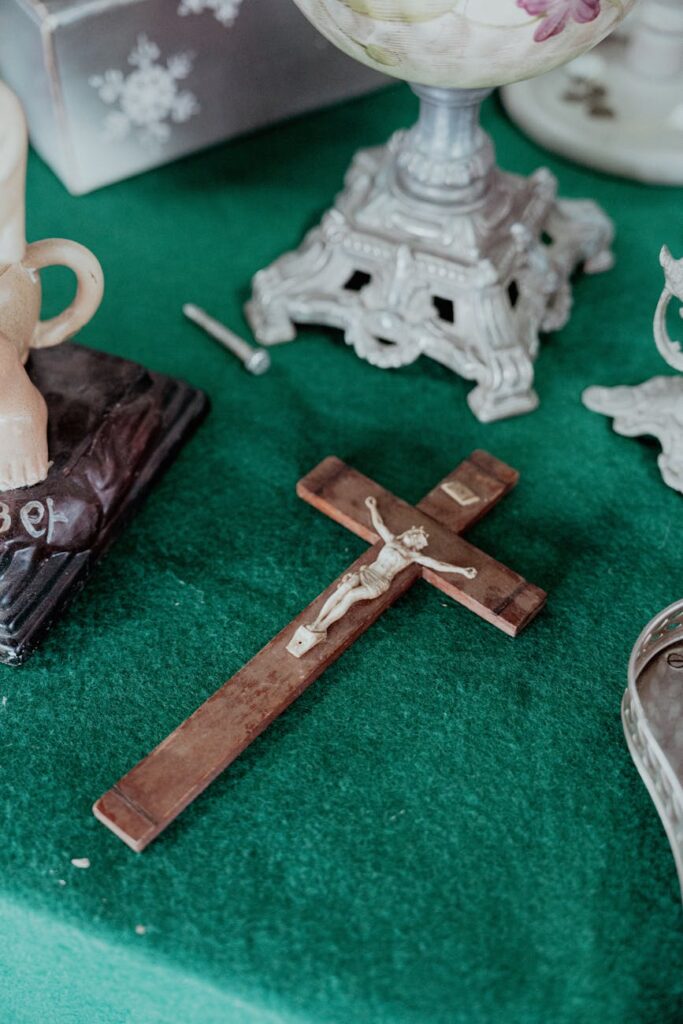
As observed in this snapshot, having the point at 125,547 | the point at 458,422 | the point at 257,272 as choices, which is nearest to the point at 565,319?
the point at 458,422

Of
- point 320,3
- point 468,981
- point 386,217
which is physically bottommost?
point 468,981

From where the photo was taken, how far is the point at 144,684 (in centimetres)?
98

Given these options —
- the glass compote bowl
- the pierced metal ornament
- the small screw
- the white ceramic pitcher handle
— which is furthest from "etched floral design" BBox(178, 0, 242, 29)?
the pierced metal ornament

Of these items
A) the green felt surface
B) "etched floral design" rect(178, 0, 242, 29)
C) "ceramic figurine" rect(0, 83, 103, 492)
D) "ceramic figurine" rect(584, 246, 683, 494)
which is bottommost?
the green felt surface

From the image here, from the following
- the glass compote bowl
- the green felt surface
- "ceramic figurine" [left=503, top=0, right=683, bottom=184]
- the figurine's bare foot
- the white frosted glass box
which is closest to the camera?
the green felt surface

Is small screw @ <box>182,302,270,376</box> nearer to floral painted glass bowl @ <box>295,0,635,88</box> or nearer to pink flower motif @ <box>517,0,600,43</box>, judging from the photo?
floral painted glass bowl @ <box>295,0,635,88</box>

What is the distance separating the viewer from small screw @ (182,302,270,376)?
4.03 feet

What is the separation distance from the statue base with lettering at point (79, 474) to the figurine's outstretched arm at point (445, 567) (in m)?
0.29

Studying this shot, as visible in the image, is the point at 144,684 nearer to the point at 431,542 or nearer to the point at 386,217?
the point at 431,542

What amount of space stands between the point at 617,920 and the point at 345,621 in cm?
33

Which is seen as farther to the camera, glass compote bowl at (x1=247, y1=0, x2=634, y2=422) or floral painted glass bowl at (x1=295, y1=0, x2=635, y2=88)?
glass compote bowl at (x1=247, y1=0, x2=634, y2=422)

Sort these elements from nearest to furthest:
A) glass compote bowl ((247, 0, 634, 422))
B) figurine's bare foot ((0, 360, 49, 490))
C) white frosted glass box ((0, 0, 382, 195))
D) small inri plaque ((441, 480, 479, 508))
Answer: figurine's bare foot ((0, 360, 49, 490)), small inri plaque ((441, 480, 479, 508)), glass compote bowl ((247, 0, 634, 422)), white frosted glass box ((0, 0, 382, 195))

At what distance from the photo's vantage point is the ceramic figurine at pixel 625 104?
1452 millimetres

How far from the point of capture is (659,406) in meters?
1.14
